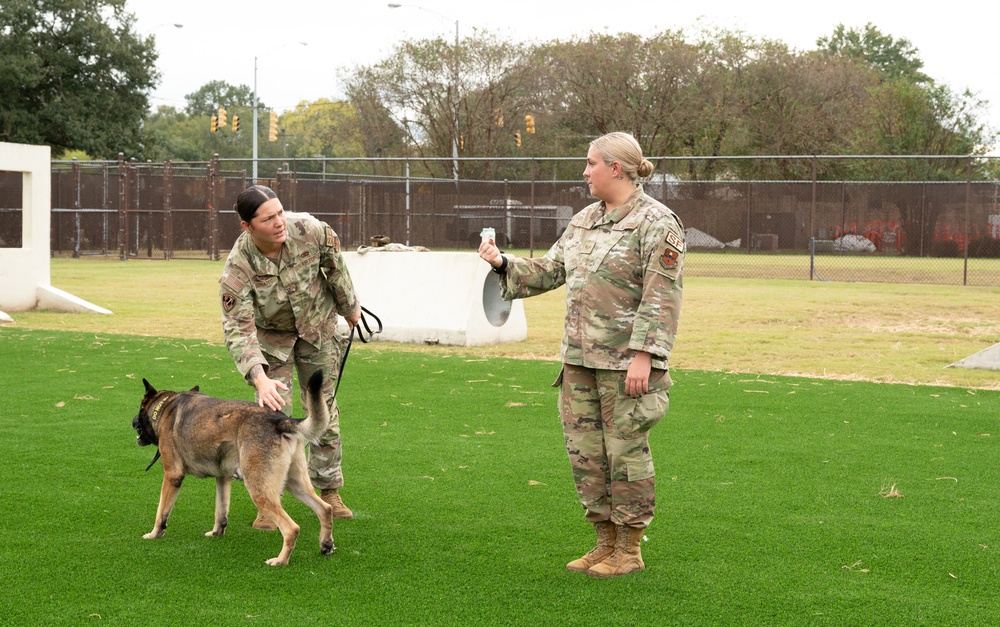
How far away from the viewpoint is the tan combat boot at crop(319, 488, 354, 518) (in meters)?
5.54

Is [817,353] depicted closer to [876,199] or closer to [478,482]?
[478,482]

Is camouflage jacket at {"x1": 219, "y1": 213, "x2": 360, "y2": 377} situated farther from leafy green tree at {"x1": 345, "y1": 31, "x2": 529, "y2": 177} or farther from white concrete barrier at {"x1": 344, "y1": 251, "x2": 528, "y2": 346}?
leafy green tree at {"x1": 345, "y1": 31, "x2": 529, "y2": 177}

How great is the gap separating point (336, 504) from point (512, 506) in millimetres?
929

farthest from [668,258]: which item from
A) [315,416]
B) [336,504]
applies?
[336,504]

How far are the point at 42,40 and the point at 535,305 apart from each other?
101ft

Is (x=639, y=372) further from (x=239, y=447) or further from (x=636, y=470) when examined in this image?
(x=239, y=447)

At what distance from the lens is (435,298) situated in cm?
1277

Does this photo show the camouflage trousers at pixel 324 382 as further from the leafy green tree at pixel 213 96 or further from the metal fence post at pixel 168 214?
the leafy green tree at pixel 213 96

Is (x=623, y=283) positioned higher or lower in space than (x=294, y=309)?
higher

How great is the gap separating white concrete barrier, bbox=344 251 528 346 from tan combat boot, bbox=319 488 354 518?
6.95 meters

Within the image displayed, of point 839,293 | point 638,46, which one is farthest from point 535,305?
point 638,46

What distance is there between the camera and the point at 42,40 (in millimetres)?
41000

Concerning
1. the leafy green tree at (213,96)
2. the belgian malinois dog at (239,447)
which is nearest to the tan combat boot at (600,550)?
the belgian malinois dog at (239,447)

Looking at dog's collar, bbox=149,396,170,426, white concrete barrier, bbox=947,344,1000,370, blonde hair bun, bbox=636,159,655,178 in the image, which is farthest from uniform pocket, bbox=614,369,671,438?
white concrete barrier, bbox=947,344,1000,370
